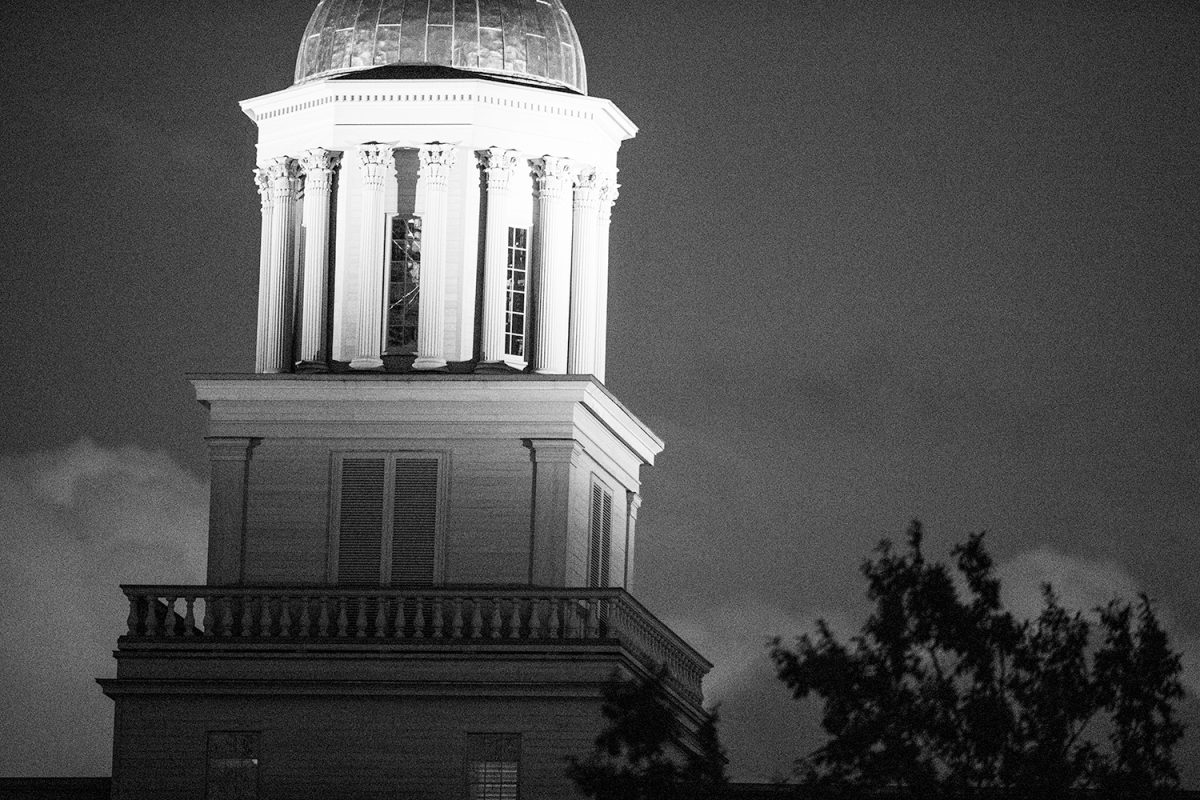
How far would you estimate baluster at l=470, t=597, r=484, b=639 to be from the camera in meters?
118

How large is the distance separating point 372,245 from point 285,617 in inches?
291

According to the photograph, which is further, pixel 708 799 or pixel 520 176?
pixel 520 176

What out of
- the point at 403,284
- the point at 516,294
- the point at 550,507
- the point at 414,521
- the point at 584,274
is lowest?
the point at 414,521

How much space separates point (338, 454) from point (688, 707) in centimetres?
774

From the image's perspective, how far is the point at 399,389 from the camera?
121 metres

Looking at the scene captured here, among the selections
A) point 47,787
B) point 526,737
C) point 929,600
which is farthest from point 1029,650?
point 47,787

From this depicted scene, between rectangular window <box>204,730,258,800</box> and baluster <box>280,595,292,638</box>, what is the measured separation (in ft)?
5.91

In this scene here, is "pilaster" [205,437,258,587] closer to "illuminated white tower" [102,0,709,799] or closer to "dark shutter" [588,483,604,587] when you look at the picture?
"illuminated white tower" [102,0,709,799]

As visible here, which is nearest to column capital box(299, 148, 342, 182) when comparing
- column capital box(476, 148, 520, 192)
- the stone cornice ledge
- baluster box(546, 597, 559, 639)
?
column capital box(476, 148, 520, 192)

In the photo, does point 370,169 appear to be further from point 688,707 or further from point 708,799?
point 708,799

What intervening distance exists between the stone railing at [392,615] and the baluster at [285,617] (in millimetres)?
17

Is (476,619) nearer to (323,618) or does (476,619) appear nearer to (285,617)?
(323,618)

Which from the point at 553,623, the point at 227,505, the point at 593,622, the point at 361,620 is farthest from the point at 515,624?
the point at 227,505

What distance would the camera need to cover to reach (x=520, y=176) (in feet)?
400
